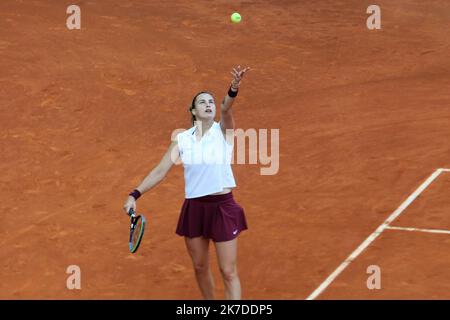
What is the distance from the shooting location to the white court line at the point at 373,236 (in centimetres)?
1129

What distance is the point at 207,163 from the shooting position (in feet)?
31.9

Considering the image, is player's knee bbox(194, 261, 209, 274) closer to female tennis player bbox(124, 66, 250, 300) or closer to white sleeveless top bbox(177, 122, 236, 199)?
female tennis player bbox(124, 66, 250, 300)

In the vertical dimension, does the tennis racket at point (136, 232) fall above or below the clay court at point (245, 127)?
below

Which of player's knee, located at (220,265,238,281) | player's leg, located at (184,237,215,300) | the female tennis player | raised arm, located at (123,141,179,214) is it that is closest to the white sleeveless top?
the female tennis player

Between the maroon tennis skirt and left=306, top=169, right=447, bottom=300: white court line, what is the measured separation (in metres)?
1.80

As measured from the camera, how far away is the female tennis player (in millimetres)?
9641

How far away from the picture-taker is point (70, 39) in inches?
791

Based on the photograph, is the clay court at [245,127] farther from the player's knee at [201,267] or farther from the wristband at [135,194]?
the wristband at [135,194]

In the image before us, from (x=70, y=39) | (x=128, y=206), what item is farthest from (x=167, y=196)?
(x=70, y=39)

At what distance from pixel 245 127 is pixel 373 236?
14.6 feet

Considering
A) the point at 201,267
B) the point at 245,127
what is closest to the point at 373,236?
the point at 201,267

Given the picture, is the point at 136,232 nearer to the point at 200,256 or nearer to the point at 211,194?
the point at 200,256

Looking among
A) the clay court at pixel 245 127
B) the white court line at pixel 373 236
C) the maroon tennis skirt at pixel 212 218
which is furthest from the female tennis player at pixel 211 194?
the white court line at pixel 373 236

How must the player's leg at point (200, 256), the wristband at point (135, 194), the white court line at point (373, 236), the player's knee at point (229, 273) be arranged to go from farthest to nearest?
the white court line at point (373, 236) < the wristband at point (135, 194) < the player's leg at point (200, 256) < the player's knee at point (229, 273)
